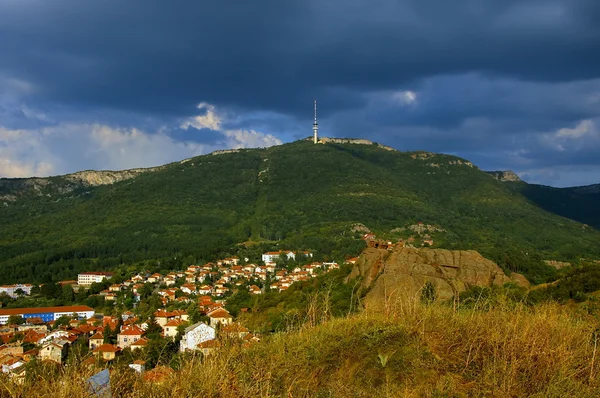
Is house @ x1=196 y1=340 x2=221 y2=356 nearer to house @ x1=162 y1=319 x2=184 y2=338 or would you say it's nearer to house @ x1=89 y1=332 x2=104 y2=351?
house @ x1=162 y1=319 x2=184 y2=338

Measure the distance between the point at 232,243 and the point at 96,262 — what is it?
74.5ft

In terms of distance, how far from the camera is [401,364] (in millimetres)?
4215

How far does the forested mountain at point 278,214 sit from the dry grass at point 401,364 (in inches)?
2031

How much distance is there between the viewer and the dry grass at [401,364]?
3.52m

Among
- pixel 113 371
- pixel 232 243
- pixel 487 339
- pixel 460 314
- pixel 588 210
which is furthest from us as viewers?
pixel 588 210

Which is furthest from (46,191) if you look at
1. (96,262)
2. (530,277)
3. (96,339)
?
Answer: (530,277)

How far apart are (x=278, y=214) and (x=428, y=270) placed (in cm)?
7962

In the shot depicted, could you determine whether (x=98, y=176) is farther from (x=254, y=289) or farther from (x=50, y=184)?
(x=254, y=289)

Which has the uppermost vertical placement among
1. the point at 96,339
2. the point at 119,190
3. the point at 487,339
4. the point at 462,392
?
the point at 119,190

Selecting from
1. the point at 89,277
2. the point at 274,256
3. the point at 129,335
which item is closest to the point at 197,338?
the point at 129,335

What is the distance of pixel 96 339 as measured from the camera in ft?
95.5

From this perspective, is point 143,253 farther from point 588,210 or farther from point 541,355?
point 588,210

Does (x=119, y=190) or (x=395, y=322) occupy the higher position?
(x=119, y=190)

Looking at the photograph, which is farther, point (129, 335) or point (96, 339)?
point (96, 339)
